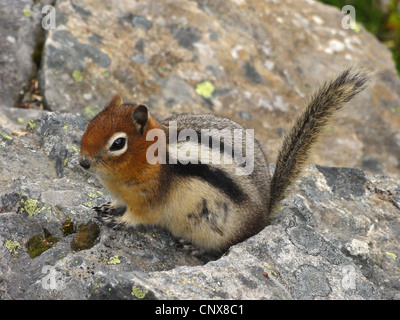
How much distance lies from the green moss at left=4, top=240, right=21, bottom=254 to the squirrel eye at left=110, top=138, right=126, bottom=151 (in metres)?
1.07

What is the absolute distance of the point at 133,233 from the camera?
4371 mm

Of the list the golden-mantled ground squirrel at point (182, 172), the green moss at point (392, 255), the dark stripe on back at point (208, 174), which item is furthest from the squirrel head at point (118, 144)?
the green moss at point (392, 255)

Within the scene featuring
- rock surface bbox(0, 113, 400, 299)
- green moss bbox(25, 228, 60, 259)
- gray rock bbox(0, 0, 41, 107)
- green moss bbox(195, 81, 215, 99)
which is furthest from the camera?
green moss bbox(195, 81, 215, 99)

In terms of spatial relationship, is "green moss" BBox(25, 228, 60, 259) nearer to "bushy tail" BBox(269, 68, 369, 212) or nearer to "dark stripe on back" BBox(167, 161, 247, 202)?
"dark stripe on back" BBox(167, 161, 247, 202)

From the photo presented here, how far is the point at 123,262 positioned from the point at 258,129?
4471 mm

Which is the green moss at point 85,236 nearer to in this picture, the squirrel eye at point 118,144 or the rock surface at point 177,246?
the rock surface at point 177,246

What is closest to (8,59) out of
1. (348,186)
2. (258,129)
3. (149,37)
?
(149,37)

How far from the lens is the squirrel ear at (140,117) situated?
4219mm

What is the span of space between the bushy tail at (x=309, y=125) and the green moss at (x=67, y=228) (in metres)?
1.89

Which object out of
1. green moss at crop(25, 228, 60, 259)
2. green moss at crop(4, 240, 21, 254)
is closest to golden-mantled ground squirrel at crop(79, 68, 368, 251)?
green moss at crop(25, 228, 60, 259)

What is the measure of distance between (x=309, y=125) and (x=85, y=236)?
2.39 meters

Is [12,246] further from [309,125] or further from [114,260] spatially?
[309,125]

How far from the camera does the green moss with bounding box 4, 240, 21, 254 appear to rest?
3820 millimetres
